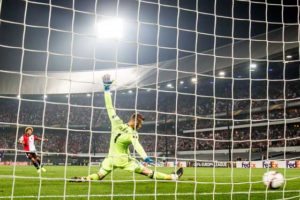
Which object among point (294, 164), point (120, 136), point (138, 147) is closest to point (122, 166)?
point (120, 136)

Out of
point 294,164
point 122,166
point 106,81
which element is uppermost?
point 106,81

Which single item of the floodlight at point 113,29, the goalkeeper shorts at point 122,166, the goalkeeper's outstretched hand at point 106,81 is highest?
the floodlight at point 113,29

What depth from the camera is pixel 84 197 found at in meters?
6.28

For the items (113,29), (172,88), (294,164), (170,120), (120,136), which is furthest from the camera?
(170,120)

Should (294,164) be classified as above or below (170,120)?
below

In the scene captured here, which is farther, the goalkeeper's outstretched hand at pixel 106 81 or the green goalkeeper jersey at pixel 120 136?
the green goalkeeper jersey at pixel 120 136

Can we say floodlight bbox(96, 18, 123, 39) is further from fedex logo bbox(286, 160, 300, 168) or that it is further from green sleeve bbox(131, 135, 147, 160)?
fedex logo bbox(286, 160, 300, 168)

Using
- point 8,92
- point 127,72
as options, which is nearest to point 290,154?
point 127,72

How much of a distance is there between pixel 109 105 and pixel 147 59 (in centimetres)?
3061

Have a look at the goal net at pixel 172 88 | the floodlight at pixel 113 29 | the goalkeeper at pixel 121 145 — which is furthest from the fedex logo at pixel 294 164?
the goalkeeper at pixel 121 145

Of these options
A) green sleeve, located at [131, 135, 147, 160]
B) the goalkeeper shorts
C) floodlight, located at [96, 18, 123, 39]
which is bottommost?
the goalkeeper shorts

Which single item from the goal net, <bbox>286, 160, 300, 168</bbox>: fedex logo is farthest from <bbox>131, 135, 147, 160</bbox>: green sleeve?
<bbox>286, 160, 300, 168</bbox>: fedex logo

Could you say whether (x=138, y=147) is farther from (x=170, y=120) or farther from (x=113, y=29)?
(x=170, y=120)

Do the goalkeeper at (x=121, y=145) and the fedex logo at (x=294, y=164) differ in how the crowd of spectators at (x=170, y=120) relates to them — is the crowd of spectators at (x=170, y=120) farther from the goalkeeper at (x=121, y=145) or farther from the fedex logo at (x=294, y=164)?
the goalkeeper at (x=121, y=145)
